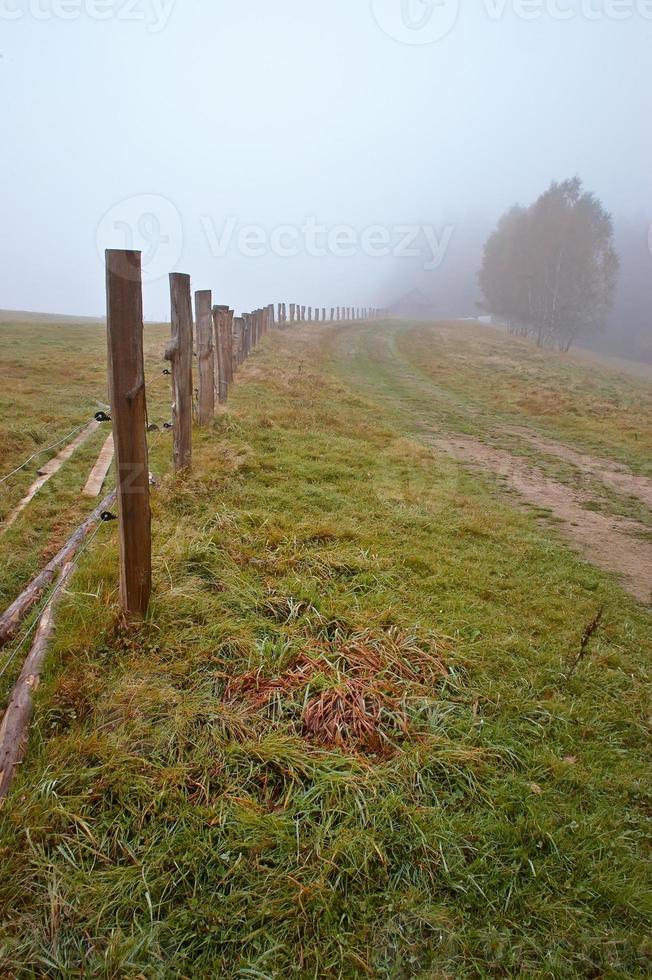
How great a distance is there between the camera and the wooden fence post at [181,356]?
6000 mm

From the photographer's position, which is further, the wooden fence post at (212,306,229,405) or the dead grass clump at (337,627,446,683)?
the wooden fence post at (212,306,229,405)

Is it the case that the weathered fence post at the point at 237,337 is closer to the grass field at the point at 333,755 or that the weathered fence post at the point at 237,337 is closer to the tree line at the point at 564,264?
the grass field at the point at 333,755

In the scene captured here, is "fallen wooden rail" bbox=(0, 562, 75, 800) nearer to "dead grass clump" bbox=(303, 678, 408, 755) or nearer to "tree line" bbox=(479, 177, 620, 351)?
"dead grass clump" bbox=(303, 678, 408, 755)

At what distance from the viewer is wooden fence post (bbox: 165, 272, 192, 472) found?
6.00 metres

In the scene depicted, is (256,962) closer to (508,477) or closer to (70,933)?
(70,933)

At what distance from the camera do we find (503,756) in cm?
A: 280

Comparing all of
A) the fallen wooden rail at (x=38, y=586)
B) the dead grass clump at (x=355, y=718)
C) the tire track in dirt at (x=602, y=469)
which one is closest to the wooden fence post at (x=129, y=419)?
the fallen wooden rail at (x=38, y=586)

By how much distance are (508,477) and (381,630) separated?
505 centimetres

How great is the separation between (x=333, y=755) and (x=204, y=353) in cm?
637

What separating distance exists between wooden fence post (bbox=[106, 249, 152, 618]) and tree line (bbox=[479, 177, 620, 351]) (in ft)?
143

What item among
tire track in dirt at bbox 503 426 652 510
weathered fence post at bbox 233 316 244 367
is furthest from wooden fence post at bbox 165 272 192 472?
weathered fence post at bbox 233 316 244 367

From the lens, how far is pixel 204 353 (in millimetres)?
7770

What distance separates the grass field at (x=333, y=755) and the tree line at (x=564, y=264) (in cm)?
4138

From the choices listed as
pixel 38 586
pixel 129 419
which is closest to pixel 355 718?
pixel 129 419
